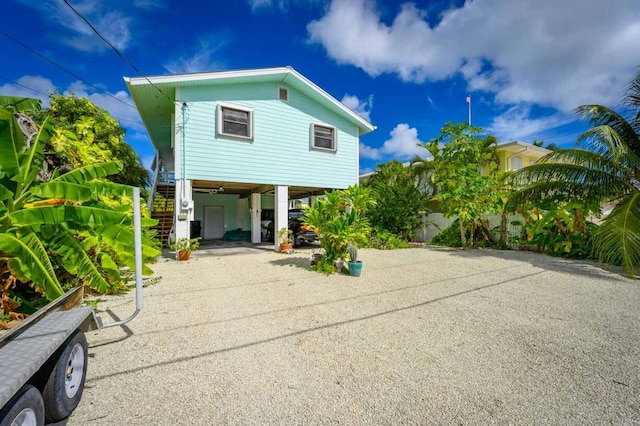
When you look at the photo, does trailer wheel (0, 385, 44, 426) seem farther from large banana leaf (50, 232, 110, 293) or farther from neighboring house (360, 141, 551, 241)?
neighboring house (360, 141, 551, 241)

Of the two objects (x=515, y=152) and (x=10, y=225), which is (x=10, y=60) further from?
(x=515, y=152)

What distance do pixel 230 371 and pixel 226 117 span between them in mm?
9320

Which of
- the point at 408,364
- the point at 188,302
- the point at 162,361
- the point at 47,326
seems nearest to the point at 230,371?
the point at 162,361

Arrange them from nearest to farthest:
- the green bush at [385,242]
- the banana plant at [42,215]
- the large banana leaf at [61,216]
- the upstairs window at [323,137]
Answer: the banana plant at [42,215] → the large banana leaf at [61,216] → the upstairs window at [323,137] → the green bush at [385,242]

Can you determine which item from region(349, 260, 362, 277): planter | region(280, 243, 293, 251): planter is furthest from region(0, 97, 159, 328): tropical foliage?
region(280, 243, 293, 251): planter

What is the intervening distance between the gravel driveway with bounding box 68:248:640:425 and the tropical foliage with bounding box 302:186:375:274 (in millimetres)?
1315

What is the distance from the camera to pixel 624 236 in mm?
6688

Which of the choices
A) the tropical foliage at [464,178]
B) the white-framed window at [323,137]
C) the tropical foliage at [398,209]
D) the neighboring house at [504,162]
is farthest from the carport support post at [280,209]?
the neighboring house at [504,162]

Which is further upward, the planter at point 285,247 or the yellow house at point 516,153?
the yellow house at point 516,153

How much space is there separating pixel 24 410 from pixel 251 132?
9694mm

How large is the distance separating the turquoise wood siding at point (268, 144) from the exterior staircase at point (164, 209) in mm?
3763

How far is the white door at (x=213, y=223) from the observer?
16.5 meters

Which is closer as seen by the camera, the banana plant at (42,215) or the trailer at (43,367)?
the trailer at (43,367)

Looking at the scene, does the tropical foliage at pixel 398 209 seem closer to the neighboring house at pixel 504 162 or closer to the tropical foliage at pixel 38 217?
the neighboring house at pixel 504 162
